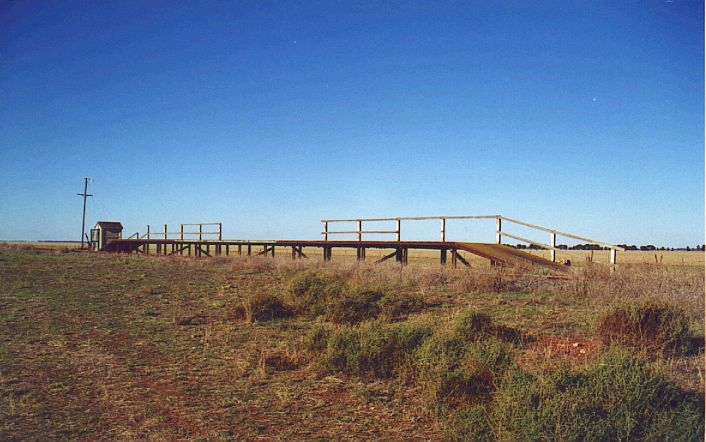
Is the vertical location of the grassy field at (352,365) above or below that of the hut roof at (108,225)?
below

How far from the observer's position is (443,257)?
19.4 metres

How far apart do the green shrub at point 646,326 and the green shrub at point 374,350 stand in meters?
2.79

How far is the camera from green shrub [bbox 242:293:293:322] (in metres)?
10.0

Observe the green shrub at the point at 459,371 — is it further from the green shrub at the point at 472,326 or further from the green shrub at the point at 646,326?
the green shrub at the point at 646,326

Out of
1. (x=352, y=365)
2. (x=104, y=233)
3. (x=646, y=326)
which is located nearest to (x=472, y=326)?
(x=352, y=365)

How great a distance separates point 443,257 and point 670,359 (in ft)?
42.6

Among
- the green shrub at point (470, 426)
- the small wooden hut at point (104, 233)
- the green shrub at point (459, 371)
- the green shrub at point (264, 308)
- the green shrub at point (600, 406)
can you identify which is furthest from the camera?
the small wooden hut at point (104, 233)

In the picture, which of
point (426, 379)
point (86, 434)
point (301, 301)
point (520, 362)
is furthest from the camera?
point (301, 301)

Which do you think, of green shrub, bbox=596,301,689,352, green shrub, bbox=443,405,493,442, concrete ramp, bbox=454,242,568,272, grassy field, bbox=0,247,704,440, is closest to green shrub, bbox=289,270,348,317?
grassy field, bbox=0,247,704,440

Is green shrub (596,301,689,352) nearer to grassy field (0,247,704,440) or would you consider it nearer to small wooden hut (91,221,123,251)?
grassy field (0,247,704,440)

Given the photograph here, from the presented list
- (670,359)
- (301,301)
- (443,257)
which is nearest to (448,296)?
(301,301)

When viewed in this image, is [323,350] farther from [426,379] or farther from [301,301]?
[301,301]

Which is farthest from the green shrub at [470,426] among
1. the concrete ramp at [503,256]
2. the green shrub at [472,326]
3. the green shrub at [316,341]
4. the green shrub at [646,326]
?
the concrete ramp at [503,256]

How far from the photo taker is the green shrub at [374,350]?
6570 millimetres
